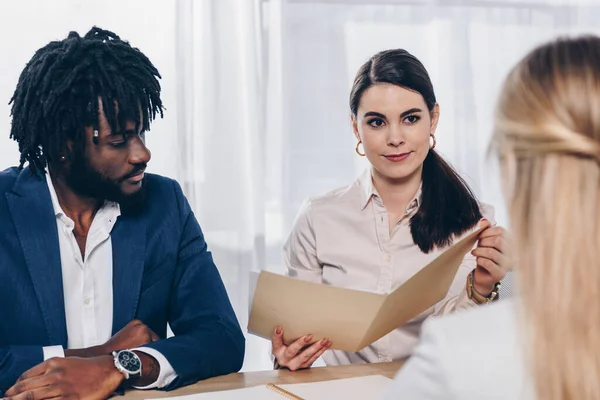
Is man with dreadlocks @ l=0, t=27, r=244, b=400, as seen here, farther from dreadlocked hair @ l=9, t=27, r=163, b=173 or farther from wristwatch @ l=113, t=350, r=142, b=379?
wristwatch @ l=113, t=350, r=142, b=379

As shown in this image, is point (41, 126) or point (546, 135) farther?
point (41, 126)

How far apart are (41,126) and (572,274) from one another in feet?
4.39

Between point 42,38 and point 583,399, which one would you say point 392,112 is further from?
point 42,38

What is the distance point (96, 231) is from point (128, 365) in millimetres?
410

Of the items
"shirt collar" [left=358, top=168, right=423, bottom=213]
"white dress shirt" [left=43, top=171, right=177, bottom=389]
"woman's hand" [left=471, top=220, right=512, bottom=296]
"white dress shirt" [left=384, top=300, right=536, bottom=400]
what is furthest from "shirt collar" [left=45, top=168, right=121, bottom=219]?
"white dress shirt" [left=384, top=300, right=536, bottom=400]

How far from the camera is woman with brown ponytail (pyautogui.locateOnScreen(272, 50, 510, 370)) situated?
196 centimetres

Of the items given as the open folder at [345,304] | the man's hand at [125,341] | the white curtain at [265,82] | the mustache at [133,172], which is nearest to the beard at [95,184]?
the mustache at [133,172]

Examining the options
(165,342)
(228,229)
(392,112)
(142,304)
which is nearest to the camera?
Result: (165,342)

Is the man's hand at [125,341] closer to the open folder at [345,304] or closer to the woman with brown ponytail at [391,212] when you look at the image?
the open folder at [345,304]

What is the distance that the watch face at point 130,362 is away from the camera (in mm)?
1437

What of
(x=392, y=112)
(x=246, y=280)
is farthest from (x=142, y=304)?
(x=246, y=280)

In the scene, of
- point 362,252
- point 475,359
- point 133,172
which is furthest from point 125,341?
point 475,359

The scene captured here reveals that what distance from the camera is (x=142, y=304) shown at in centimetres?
178

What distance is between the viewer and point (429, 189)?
2049mm
